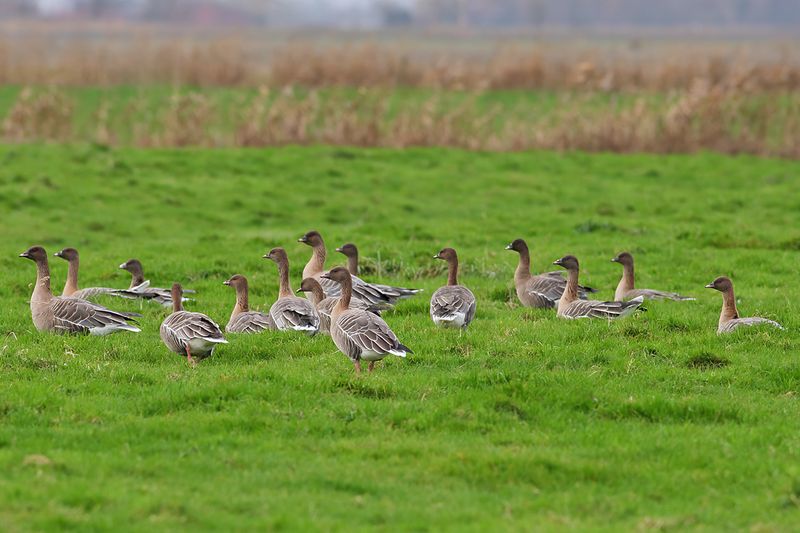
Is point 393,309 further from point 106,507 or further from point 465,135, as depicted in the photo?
point 465,135

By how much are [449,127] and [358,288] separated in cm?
2012

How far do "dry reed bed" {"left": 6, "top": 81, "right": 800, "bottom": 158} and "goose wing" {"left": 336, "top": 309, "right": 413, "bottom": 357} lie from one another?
2283cm

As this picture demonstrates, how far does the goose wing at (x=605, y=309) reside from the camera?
49.8ft

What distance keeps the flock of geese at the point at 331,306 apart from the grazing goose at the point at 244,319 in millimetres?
13

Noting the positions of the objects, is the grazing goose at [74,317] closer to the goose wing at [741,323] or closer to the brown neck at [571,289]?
the brown neck at [571,289]

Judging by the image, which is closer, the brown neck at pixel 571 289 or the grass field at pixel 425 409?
the grass field at pixel 425 409

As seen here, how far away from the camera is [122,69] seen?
45344 millimetres

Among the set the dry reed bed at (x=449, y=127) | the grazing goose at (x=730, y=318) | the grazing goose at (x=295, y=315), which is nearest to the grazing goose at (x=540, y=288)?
the grazing goose at (x=730, y=318)

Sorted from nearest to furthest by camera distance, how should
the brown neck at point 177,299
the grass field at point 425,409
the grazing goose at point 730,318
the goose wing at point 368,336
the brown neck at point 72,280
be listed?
1. the grass field at point 425,409
2. the goose wing at point 368,336
3. the grazing goose at point 730,318
4. the brown neck at point 177,299
5. the brown neck at point 72,280

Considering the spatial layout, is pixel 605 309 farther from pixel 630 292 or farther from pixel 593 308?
pixel 630 292

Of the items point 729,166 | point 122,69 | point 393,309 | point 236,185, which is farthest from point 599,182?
point 122,69

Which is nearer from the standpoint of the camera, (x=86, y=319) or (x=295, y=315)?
(x=86, y=319)

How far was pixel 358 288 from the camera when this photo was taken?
Result: 1608cm

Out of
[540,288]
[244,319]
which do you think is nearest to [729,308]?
[540,288]
